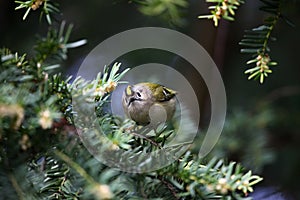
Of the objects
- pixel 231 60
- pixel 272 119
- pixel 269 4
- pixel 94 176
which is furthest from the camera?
pixel 231 60

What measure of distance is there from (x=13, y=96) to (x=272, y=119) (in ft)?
3.77

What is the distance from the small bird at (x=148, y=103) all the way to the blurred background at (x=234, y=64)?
0.47m

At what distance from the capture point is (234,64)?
1.92m

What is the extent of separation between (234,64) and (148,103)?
0.98 m

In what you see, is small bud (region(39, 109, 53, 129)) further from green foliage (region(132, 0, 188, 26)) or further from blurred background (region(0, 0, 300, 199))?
blurred background (region(0, 0, 300, 199))

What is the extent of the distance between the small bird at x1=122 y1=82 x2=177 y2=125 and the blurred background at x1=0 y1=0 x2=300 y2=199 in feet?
1.55

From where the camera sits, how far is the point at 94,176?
0.52 meters

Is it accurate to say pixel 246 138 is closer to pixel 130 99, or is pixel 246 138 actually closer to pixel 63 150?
pixel 130 99

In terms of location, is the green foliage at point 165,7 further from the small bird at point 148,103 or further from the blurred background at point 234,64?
the blurred background at point 234,64

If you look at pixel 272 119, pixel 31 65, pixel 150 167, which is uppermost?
pixel 31 65

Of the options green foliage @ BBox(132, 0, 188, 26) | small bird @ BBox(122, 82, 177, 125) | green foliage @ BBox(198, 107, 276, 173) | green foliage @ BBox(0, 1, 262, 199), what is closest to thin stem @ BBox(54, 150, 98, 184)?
green foliage @ BBox(0, 1, 262, 199)

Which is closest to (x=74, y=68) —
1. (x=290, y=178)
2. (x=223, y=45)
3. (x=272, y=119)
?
(x=223, y=45)

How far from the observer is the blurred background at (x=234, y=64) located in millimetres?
1521

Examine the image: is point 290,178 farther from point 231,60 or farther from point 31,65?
point 31,65
